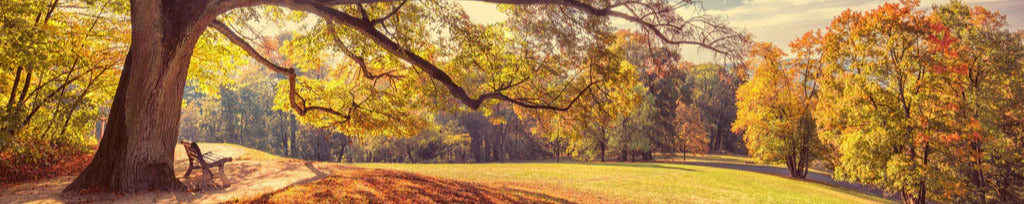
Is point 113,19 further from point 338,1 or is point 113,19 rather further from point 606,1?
point 606,1

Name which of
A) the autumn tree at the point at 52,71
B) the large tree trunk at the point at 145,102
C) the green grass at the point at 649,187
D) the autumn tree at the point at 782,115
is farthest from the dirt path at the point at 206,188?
the autumn tree at the point at 782,115

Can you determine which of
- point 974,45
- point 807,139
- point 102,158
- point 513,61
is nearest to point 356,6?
point 513,61

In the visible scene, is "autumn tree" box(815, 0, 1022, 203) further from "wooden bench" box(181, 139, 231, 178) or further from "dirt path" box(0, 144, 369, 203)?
"wooden bench" box(181, 139, 231, 178)

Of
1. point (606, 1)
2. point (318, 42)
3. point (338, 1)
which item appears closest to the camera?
point (338, 1)

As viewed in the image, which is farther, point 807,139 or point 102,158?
point 807,139

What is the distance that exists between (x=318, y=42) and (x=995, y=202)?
100 feet

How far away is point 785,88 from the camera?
2870 cm

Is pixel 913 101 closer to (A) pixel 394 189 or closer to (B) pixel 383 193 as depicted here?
(A) pixel 394 189

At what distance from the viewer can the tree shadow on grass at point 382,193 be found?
27.2 feet

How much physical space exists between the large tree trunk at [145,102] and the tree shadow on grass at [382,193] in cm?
207

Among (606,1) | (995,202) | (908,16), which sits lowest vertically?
(995,202)

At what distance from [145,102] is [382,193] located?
14.0 feet

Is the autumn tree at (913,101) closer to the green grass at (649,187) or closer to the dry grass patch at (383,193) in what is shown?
the green grass at (649,187)

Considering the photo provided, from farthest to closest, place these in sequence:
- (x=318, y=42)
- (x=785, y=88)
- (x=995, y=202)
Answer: (x=785, y=88) < (x=995, y=202) < (x=318, y=42)
